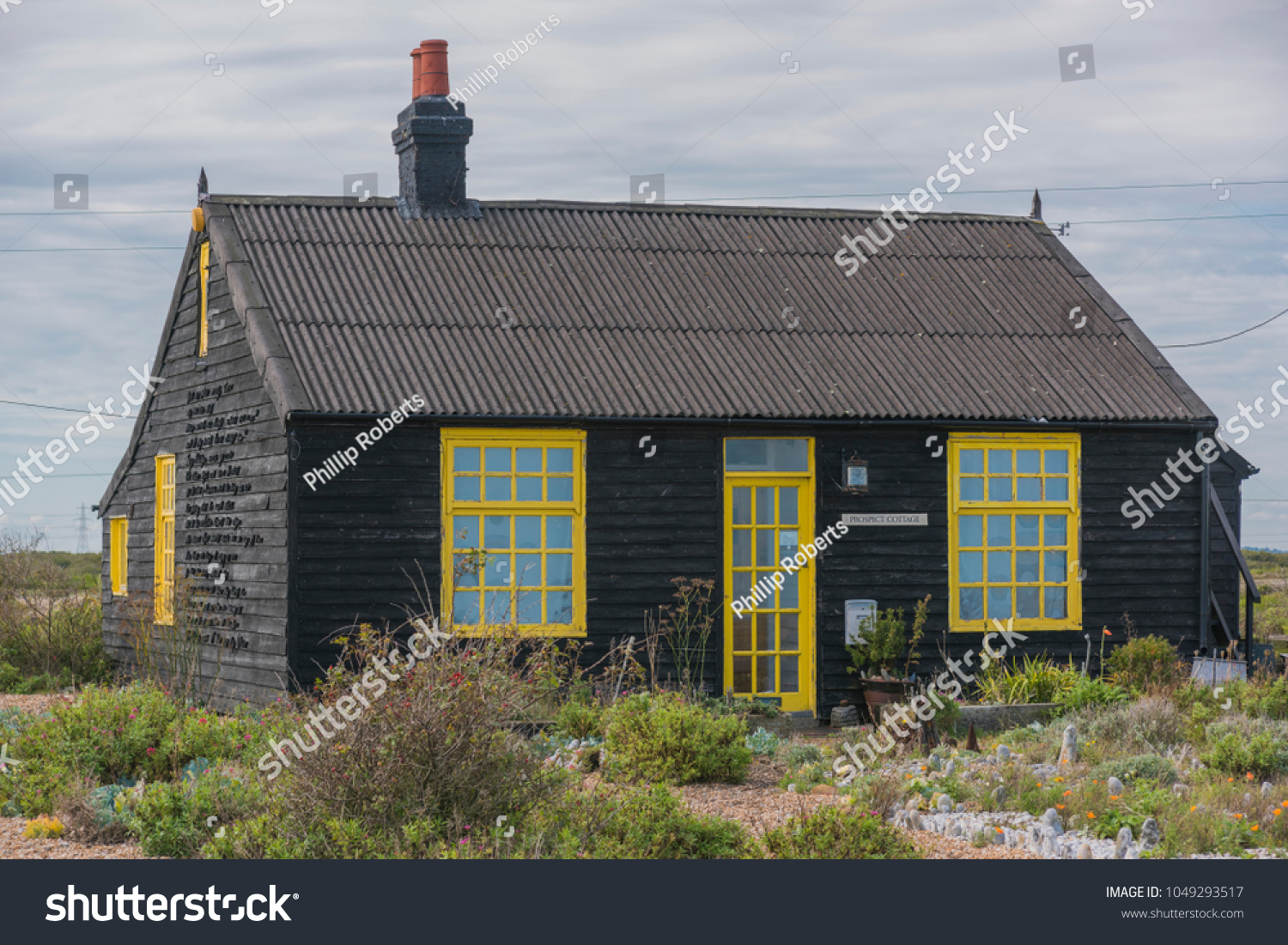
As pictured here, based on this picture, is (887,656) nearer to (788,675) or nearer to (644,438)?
(788,675)

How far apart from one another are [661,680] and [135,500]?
7.49m

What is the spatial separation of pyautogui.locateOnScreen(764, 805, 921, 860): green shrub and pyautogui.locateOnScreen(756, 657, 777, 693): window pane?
660 centimetres

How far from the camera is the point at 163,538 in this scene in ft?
54.5

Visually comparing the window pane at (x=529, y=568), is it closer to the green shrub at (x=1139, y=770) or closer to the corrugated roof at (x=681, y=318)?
the corrugated roof at (x=681, y=318)

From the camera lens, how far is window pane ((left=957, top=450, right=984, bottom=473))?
48.0 ft

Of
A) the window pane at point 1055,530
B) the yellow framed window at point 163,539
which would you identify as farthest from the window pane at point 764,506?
the yellow framed window at point 163,539

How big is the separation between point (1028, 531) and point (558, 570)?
4.80m

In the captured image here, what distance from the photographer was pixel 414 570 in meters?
13.2

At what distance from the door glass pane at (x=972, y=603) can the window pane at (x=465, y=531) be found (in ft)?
Result: 15.9

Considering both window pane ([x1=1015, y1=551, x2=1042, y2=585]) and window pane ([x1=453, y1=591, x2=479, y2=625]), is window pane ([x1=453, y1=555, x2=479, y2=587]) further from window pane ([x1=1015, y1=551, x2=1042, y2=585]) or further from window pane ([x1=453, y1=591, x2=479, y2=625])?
window pane ([x1=1015, y1=551, x2=1042, y2=585])

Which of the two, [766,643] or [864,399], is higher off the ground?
[864,399]

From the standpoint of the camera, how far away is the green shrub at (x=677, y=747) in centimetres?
1011
